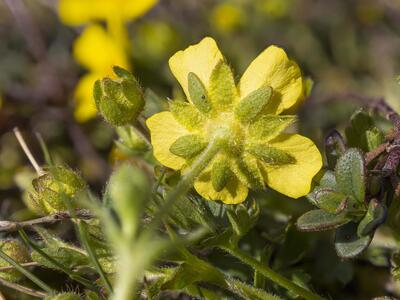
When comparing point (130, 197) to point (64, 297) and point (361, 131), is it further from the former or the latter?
point (361, 131)

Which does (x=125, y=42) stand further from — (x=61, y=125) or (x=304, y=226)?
(x=304, y=226)

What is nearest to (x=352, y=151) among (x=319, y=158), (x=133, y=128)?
(x=319, y=158)

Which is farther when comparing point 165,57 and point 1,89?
point 165,57

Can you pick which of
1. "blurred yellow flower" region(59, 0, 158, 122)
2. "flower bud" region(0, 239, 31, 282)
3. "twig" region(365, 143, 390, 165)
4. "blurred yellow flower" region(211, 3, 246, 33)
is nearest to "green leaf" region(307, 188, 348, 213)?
"twig" region(365, 143, 390, 165)

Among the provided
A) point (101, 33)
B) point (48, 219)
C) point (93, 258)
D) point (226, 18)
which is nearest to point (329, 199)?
point (93, 258)

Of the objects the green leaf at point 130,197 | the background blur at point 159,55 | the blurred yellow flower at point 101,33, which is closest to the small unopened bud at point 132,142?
the background blur at point 159,55

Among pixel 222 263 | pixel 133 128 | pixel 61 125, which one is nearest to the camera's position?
pixel 222 263

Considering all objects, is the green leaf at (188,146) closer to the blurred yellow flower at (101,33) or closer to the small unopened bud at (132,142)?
the small unopened bud at (132,142)
